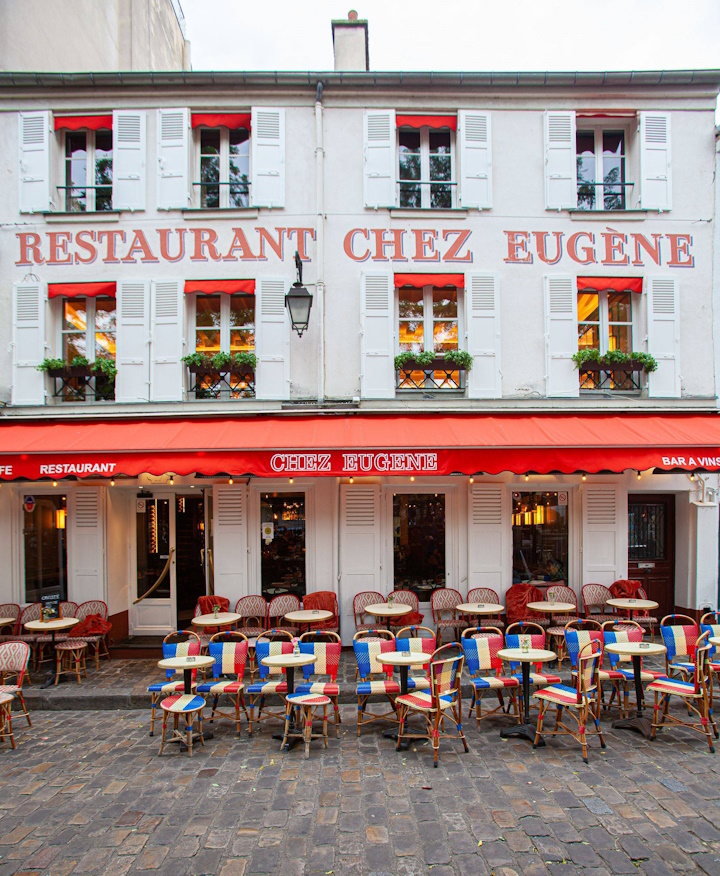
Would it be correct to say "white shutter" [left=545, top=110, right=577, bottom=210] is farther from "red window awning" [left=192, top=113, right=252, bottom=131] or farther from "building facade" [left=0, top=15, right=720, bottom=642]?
"red window awning" [left=192, top=113, right=252, bottom=131]

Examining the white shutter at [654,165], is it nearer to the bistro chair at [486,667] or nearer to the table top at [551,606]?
the table top at [551,606]

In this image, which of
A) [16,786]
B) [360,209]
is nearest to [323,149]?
[360,209]

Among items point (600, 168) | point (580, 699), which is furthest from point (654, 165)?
point (580, 699)

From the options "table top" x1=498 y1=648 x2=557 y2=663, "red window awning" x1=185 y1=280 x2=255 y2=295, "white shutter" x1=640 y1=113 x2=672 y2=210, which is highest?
"white shutter" x1=640 y1=113 x2=672 y2=210

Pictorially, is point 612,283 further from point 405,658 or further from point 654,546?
point 405,658

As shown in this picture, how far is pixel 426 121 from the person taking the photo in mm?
10531

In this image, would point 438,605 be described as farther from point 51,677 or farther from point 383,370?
point 51,677

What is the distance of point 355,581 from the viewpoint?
32.7 feet

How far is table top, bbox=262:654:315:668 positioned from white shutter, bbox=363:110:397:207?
24.6 ft

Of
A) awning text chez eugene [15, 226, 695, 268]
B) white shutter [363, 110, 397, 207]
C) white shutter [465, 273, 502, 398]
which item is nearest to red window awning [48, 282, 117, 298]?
awning text chez eugene [15, 226, 695, 268]

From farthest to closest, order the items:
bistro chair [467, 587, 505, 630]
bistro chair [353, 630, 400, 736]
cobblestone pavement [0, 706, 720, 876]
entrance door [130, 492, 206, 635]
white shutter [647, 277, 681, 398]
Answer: entrance door [130, 492, 206, 635]
white shutter [647, 277, 681, 398]
bistro chair [467, 587, 505, 630]
bistro chair [353, 630, 400, 736]
cobblestone pavement [0, 706, 720, 876]

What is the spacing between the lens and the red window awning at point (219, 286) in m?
10.1

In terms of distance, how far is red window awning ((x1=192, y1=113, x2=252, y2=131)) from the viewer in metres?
10.4

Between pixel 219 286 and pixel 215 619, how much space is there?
18.1 feet
